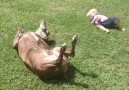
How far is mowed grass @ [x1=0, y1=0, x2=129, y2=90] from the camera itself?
18.1ft

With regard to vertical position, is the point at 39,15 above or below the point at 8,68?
above

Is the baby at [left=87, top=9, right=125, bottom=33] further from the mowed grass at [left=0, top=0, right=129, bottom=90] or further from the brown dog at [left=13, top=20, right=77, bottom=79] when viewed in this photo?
the brown dog at [left=13, top=20, right=77, bottom=79]

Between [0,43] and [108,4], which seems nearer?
[0,43]

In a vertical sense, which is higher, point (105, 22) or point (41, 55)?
point (105, 22)

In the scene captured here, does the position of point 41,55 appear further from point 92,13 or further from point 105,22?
point 92,13

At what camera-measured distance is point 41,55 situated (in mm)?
5480

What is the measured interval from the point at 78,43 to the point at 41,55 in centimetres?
123

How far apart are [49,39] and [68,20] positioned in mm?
846

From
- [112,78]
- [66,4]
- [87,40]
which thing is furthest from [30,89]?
[66,4]

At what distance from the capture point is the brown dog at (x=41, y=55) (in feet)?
17.3

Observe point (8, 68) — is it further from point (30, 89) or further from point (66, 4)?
point (66, 4)

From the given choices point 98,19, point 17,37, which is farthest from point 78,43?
point 17,37

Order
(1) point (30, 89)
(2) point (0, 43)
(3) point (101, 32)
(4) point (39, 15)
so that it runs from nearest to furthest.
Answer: (1) point (30, 89) → (2) point (0, 43) → (3) point (101, 32) → (4) point (39, 15)

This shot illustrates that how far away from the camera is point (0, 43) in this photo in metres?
6.43
